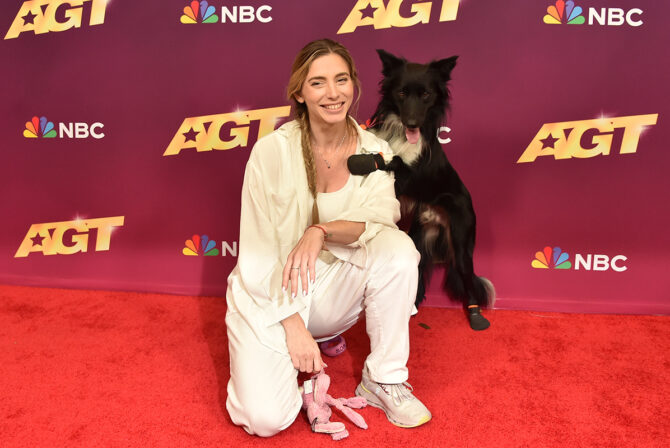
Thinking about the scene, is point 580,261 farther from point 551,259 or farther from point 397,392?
point 397,392

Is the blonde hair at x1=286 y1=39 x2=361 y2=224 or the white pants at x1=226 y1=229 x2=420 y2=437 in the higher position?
the blonde hair at x1=286 y1=39 x2=361 y2=224

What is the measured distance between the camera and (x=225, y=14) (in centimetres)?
233

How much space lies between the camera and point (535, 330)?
2258 millimetres

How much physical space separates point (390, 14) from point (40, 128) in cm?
160

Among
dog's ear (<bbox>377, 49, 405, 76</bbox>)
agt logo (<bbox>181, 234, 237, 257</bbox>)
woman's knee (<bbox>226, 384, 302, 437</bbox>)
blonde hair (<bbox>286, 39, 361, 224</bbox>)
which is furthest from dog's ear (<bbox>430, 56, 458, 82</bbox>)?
woman's knee (<bbox>226, 384, 302, 437</bbox>)

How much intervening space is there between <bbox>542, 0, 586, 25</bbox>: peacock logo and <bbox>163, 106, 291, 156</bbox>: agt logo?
3.54ft

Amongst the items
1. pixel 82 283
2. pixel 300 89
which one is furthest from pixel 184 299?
pixel 300 89

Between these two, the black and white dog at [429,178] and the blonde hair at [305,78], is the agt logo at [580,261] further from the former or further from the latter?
the blonde hair at [305,78]

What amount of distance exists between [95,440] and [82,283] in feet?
4.25

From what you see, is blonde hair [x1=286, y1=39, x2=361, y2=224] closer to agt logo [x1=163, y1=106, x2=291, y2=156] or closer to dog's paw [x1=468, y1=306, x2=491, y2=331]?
Result: agt logo [x1=163, y1=106, x2=291, y2=156]

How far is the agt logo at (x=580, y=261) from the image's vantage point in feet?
7.83

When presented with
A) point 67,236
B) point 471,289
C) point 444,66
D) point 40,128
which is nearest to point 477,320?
point 471,289

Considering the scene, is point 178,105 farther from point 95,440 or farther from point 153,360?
point 95,440

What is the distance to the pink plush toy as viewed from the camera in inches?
62.3
